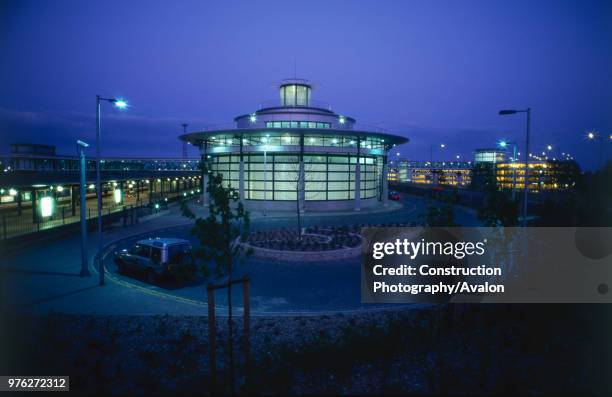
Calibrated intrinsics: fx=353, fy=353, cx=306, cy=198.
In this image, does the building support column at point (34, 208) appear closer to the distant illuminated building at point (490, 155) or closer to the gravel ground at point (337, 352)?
the gravel ground at point (337, 352)

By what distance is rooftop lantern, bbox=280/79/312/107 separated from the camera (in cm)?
4656

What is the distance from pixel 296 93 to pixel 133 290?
38202 millimetres

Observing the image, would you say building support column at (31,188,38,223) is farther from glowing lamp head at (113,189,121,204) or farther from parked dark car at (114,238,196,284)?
parked dark car at (114,238,196,284)

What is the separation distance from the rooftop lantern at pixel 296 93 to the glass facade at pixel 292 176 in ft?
33.8

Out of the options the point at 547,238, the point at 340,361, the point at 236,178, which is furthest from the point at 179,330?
the point at 236,178

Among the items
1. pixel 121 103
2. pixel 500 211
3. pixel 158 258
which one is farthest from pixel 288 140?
pixel 500 211

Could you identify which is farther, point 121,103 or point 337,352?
point 121,103

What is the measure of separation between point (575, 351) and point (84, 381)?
11150 millimetres

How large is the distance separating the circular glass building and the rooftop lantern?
7.59 feet

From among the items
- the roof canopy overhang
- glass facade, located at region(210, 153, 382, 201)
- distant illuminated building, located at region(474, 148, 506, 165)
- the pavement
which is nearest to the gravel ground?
the pavement

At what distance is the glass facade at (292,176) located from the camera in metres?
39.7

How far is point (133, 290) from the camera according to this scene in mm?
12867

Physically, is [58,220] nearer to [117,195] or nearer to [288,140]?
[117,195]

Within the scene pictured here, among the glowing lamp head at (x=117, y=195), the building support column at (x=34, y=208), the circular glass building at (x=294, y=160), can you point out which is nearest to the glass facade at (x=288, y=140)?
the circular glass building at (x=294, y=160)
